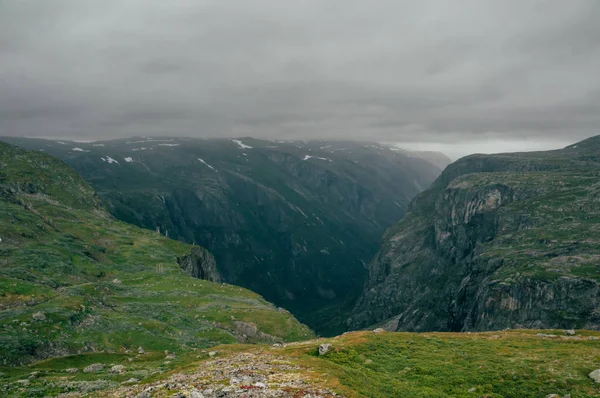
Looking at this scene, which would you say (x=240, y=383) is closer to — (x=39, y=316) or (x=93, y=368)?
(x=93, y=368)

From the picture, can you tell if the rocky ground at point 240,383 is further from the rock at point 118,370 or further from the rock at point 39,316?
the rock at point 39,316

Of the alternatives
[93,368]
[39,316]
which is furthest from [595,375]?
[39,316]

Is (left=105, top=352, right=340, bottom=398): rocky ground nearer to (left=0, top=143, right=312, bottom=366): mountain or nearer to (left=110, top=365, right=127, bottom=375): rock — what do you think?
(left=110, top=365, right=127, bottom=375): rock

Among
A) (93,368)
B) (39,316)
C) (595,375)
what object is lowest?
(39,316)

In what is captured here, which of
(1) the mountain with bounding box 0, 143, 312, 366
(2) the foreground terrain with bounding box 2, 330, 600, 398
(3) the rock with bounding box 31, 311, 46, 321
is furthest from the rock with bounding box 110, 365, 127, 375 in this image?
(3) the rock with bounding box 31, 311, 46, 321

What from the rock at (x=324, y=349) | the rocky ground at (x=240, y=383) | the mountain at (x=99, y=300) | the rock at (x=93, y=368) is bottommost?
the mountain at (x=99, y=300)

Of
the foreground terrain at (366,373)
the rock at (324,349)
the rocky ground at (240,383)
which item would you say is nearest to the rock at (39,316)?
the foreground terrain at (366,373)

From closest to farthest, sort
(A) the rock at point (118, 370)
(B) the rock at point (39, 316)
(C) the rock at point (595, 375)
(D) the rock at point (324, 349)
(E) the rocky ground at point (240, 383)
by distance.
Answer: (E) the rocky ground at point (240, 383) < (C) the rock at point (595, 375) < (D) the rock at point (324, 349) < (A) the rock at point (118, 370) < (B) the rock at point (39, 316)
